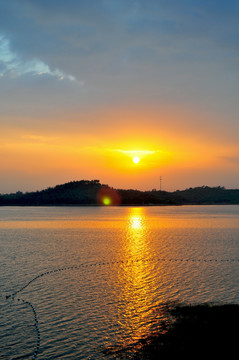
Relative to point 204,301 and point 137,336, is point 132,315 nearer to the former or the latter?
point 137,336

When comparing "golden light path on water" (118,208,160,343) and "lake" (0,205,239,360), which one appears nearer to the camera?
"lake" (0,205,239,360)

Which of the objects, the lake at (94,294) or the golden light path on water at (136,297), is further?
the golden light path on water at (136,297)

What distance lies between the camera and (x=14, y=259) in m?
53.0

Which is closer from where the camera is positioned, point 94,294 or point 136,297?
point 136,297

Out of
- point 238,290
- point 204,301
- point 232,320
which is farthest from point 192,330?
point 238,290

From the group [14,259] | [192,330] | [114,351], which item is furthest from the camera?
[14,259]

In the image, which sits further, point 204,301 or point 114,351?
point 204,301

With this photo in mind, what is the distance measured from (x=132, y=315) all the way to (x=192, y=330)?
6.00m

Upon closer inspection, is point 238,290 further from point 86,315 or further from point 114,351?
point 114,351

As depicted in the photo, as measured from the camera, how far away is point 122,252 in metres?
64.1

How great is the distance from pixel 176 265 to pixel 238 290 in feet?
54.6

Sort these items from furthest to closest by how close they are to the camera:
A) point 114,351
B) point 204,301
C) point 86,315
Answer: point 204,301 < point 86,315 < point 114,351

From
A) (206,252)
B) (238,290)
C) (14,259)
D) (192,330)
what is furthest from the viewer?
(206,252)

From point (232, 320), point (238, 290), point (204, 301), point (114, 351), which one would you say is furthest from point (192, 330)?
point (238, 290)
